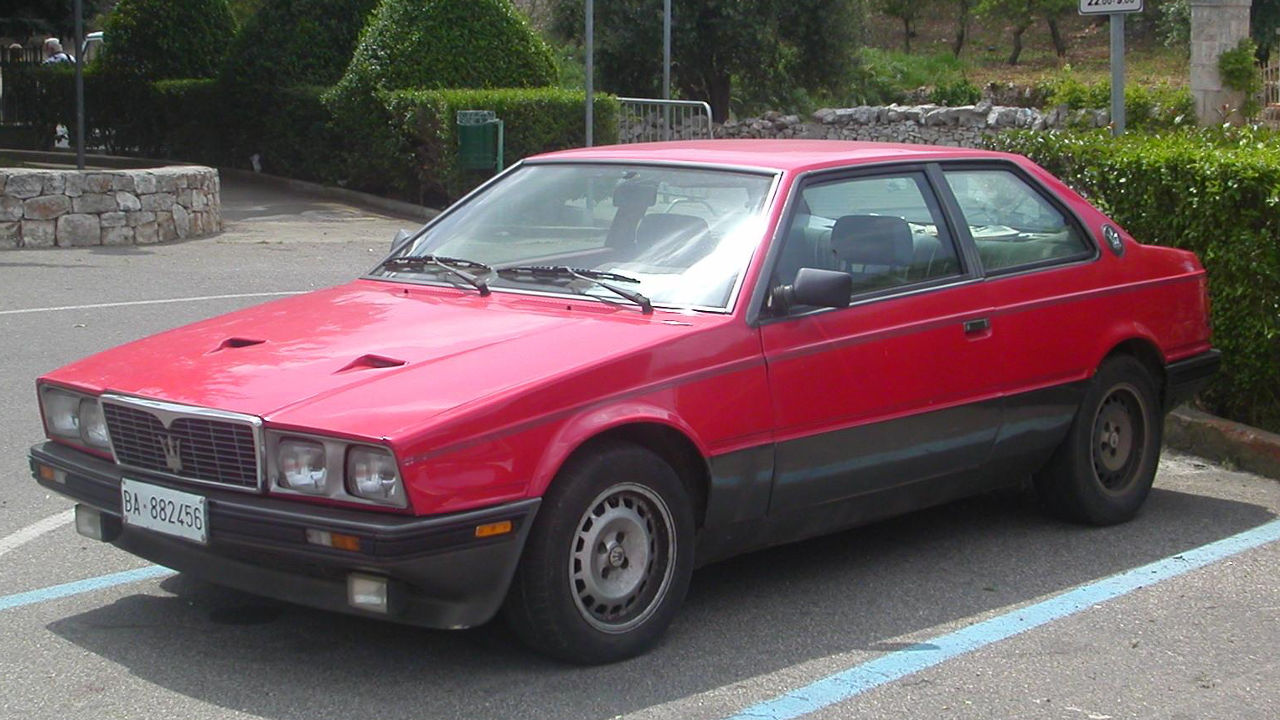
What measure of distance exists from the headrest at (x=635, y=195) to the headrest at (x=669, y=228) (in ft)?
0.26

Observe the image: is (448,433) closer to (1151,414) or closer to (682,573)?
(682,573)

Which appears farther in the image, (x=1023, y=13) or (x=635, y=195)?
(x=1023, y=13)

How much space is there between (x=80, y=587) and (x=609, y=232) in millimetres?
2159

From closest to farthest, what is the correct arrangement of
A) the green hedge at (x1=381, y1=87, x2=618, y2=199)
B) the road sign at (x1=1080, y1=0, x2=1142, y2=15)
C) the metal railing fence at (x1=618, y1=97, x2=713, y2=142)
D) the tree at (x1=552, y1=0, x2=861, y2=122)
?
the road sign at (x1=1080, y1=0, x2=1142, y2=15) < the green hedge at (x1=381, y1=87, x2=618, y2=199) < the metal railing fence at (x1=618, y1=97, x2=713, y2=142) < the tree at (x1=552, y1=0, x2=861, y2=122)

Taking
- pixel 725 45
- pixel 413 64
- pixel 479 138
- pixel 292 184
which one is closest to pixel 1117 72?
pixel 479 138

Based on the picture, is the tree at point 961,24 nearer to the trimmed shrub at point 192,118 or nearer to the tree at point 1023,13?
the tree at point 1023,13

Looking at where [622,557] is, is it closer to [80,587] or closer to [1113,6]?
[80,587]

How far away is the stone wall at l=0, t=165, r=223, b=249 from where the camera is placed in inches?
596

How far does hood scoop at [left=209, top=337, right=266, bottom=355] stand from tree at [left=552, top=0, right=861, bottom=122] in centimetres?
2354

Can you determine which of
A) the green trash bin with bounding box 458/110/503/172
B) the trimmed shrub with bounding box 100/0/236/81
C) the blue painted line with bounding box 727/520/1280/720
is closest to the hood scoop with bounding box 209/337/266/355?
the blue painted line with bounding box 727/520/1280/720

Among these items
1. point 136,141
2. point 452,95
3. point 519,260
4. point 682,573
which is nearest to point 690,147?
point 519,260

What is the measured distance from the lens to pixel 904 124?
27203 mm

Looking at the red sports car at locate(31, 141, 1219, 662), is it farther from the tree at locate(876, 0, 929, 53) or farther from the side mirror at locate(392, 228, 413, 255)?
the tree at locate(876, 0, 929, 53)

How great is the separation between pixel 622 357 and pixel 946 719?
1342 millimetres
